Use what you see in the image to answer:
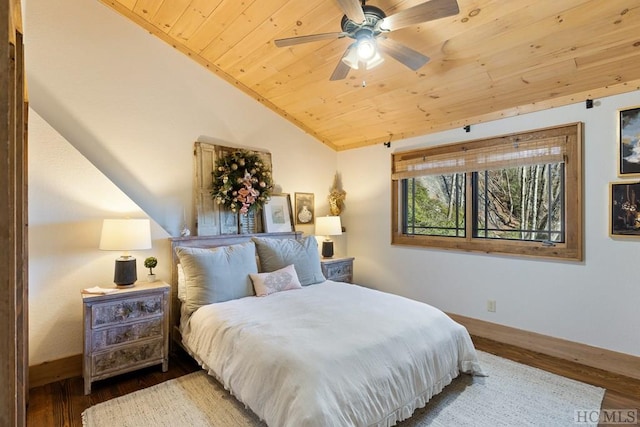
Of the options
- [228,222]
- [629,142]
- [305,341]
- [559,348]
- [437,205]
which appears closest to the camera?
[305,341]

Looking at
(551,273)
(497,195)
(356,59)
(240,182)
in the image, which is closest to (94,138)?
(240,182)

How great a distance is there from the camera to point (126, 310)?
2551 mm

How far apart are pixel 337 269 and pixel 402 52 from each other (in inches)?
108

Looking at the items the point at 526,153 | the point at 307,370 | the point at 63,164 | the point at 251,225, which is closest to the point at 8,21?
the point at 307,370

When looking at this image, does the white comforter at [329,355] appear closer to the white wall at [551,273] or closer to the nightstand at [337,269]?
the white wall at [551,273]

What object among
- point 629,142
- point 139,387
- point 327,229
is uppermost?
point 629,142

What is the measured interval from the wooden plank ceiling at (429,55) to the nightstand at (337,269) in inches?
72.4

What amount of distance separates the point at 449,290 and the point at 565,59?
2502 mm

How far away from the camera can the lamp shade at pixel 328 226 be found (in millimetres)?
4293

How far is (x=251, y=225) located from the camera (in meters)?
3.87

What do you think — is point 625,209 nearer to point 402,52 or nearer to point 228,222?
point 402,52

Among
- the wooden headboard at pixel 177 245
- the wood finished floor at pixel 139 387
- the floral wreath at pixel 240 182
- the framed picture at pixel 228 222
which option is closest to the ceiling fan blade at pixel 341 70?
the floral wreath at pixel 240 182

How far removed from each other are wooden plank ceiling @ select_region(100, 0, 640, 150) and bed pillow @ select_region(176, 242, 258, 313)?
208 cm

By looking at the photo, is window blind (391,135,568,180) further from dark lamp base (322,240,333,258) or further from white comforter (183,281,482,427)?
white comforter (183,281,482,427)
